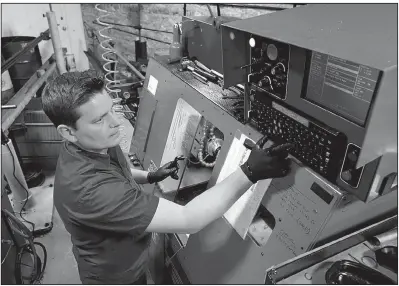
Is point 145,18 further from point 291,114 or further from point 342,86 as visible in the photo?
point 342,86

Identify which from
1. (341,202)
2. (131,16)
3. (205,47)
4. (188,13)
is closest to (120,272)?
(341,202)

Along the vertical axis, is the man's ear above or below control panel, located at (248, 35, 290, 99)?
below

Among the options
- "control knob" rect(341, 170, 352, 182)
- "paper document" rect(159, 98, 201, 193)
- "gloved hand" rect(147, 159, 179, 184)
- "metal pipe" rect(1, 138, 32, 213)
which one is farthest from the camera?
"metal pipe" rect(1, 138, 32, 213)

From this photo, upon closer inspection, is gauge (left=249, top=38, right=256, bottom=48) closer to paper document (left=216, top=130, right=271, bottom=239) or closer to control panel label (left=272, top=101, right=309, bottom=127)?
control panel label (left=272, top=101, right=309, bottom=127)

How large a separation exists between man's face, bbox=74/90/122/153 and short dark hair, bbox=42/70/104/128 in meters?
0.02

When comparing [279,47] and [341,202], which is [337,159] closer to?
[341,202]

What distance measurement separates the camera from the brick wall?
272cm

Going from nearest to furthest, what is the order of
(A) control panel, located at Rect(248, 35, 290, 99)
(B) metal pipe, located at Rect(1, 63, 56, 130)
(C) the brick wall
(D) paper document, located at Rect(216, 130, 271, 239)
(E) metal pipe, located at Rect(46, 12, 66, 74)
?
(A) control panel, located at Rect(248, 35, 290, 99)
(D) paper document, located at Rect(216, 130, 271, 239)
(B) metal pipe, located at Rect(1, 63, 56, 130)
(C) the brick wall
(E) metal pipe, located at Rect(46, 12, 66, 74)

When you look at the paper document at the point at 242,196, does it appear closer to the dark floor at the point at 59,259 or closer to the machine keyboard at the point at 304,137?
the machine keyboard at the point at 304,137

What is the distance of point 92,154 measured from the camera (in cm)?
122

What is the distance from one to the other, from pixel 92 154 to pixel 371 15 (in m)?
1.09

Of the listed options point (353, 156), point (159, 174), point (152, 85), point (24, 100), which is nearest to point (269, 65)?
point (353, 156)

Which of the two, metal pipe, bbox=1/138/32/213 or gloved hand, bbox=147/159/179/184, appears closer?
gloved hand, bbox=147/159/179/184

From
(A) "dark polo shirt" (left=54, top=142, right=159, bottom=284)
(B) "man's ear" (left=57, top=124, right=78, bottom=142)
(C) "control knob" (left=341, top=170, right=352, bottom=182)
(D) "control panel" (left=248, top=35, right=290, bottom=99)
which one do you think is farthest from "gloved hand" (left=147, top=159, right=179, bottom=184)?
(C) "control knob" (left=341, top=170, right=352, bottom=182)
